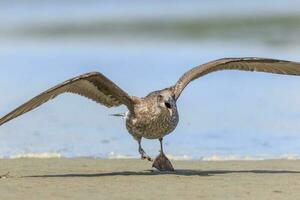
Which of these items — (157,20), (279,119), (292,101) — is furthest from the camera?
(157,20)

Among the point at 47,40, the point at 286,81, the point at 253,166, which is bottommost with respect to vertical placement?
the point at 253,166

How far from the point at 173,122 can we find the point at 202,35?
2953cm

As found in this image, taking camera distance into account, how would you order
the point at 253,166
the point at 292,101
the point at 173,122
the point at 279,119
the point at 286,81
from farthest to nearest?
1. the point at 286,81
2. the point at 292,101
3. the point at 279,119
4. the point at 253,166
5. the point at 173,122

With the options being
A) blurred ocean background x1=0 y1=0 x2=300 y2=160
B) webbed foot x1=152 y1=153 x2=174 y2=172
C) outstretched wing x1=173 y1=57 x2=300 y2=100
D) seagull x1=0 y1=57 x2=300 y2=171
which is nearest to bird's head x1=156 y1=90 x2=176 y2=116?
seagull x1=0 y1=57 x2=300 y2=171

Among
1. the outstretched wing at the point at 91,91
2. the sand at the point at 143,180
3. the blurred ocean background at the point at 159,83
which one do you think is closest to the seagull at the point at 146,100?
the outstretched wing at the point at 91,91

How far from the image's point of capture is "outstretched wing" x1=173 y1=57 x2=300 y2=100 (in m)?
13.5

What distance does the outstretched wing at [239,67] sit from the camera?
1346cm

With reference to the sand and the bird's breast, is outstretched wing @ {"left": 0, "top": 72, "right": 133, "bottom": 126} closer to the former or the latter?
the bird's breast

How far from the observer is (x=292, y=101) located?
19.7 m

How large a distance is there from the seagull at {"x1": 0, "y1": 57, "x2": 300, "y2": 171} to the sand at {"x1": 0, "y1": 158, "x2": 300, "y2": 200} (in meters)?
0.47

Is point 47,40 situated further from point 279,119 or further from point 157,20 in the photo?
point 279,119

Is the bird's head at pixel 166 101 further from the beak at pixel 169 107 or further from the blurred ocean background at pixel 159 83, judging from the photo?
the blurred ocean background at pixel 159 83

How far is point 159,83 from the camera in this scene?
75.2 feet

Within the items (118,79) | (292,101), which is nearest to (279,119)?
(292,101)
